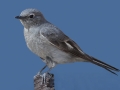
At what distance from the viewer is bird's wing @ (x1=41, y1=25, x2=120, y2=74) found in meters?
8.09

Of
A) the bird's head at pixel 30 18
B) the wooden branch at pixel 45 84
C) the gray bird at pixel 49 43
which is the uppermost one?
the bird's head at pixel 30 18

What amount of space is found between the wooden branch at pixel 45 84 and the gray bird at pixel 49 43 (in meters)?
0.69

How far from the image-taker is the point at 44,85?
280 inches

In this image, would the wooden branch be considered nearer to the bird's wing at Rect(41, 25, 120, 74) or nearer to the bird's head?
the bird's wing at Rect(41, 25, 120, 74)

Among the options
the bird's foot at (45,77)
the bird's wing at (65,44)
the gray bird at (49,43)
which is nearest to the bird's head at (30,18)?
the gray bird at (49,43)

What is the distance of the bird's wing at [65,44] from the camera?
809 cm

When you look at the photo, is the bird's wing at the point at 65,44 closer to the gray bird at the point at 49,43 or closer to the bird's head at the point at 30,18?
the gray bird at the point at 49,43

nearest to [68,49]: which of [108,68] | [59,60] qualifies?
[59,60]

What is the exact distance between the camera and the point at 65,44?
820 cm

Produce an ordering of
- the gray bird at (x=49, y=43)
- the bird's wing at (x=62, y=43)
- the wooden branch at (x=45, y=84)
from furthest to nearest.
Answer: the bird's wing at (x=62, y=43)
the gray bird at (x=49, y=43)
the wooden branch at (x=45, y=84)

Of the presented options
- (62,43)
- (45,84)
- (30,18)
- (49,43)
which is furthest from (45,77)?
(30,18)

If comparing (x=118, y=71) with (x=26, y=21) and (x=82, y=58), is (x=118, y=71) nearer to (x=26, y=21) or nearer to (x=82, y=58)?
(x=82, y=58)

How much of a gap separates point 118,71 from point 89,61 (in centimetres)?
86

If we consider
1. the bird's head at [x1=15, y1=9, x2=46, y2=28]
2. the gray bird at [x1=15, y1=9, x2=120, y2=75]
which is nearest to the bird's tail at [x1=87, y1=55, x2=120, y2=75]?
the gray bird at [x1=15, y1=9, x2=120, y2=75]
